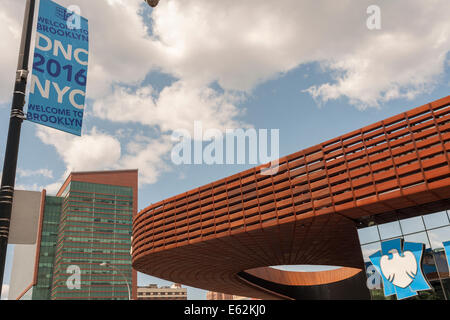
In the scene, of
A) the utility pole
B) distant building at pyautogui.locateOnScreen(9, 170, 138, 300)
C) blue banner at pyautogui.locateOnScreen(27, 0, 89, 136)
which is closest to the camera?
the utility pole

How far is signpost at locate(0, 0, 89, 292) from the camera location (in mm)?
7016

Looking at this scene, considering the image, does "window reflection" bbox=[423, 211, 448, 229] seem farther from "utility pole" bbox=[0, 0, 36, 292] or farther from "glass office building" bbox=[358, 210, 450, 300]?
"utility pole" bbox=[0, 0, 36, 292]

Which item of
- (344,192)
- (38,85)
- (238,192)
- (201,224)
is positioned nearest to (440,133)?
(344,192)

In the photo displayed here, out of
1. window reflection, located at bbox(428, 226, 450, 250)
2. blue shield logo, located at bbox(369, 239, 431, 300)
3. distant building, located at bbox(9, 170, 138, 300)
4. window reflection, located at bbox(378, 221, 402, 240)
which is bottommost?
blue shield logo, located at bbox(369, 239, 431, 300)

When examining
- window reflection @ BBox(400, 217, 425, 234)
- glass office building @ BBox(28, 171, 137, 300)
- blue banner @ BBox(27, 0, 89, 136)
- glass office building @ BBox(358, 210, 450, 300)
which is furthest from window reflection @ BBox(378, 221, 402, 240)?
glass office building @ BBox(28, 171, 137, 300)

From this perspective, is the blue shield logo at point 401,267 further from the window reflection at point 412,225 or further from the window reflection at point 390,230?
the window reflection at point 412,225

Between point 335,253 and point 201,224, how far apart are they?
1731cm

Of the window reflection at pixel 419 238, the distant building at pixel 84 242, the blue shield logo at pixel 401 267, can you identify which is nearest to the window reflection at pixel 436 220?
the window reflection at pixel 419 238

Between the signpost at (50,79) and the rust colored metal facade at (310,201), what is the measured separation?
61.3 feet

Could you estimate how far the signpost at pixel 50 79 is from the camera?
7.02m

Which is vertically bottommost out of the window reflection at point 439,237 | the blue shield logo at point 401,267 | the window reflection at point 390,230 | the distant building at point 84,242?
the blue shield logo at point 401,267

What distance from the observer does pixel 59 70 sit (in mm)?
8781

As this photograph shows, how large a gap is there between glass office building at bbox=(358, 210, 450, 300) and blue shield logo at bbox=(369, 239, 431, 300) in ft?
0.86

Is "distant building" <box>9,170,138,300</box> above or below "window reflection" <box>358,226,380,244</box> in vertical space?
above
